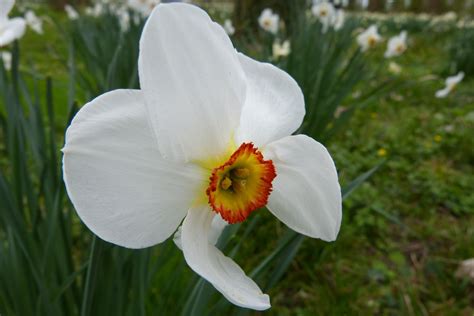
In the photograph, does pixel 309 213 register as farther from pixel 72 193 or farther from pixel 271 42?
pixel 271 42

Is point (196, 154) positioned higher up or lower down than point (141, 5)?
higher up

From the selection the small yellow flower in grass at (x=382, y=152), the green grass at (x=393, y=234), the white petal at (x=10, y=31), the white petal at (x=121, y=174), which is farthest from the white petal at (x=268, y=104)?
the small yellow flower in grass at (x=382, y=152)

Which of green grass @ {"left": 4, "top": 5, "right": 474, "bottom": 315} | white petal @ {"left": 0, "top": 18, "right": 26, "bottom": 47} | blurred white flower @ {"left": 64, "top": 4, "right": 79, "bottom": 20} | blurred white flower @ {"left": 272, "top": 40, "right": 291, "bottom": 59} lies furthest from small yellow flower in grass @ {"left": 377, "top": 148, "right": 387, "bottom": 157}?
blurred white flower @ {"left": 64, "top": 4, "right": 79, "bottom": 20}

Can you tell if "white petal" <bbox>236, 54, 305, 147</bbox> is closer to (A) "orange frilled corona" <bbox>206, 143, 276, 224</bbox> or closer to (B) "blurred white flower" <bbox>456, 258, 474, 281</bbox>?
(A) "orange frilled corona" <bbox>206, 143, 276, 224</bbox>

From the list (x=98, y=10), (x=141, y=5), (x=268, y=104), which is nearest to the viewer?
(x=268, y=104)

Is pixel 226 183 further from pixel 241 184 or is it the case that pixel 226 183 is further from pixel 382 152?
pixel 382 152

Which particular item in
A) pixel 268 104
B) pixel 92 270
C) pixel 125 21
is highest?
pixel 268 104

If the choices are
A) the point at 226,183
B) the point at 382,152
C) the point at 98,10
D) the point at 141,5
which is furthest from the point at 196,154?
the point at 98,10
